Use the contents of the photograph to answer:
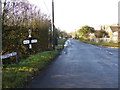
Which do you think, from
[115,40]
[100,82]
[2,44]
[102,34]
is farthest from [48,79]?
[102,34]

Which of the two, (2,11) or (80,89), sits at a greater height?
(2,11)

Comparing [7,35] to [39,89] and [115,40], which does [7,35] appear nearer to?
[39,89]

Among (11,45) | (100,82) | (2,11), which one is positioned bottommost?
(100,82)

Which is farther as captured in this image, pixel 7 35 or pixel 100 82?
pixel 7 35

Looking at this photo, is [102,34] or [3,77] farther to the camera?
[102,34]

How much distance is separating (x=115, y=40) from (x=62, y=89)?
46465mm

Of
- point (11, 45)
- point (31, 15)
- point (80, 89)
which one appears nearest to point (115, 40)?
point (31, 15)

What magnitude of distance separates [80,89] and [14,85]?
2085 millimetres

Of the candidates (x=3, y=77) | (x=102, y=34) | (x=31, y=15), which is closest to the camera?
(x=3, y=77)

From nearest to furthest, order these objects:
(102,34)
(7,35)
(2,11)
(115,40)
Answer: (2,11) < (7,35) < (115,40) < (102,34)

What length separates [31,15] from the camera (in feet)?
59.7

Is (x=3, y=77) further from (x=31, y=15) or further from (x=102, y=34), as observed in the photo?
(x=102, y=34)

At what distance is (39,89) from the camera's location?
5.95m

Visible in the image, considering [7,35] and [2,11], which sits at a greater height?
[2,11]
